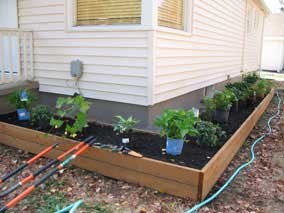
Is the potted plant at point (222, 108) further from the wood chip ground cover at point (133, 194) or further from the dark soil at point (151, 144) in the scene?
the wood chip ground cover at point (133, 194)

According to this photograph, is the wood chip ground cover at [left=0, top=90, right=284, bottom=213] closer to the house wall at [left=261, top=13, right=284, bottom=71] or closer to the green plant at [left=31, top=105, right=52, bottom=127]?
the green plant at [left=31, top=105, right=52, bottom=127]

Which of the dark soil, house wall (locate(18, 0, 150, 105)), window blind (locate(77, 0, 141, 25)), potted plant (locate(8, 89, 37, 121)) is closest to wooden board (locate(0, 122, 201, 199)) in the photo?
the dark soil

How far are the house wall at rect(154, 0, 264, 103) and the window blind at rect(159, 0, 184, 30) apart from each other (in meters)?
0.20

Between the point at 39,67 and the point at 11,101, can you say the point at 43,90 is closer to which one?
the point at 39,67

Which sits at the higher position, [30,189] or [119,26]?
[119,26]

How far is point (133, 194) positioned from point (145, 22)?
2.29m

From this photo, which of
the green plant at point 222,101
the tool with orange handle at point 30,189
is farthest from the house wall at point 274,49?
the tool with orange handle at point 30,189

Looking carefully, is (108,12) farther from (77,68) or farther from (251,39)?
(251,39)

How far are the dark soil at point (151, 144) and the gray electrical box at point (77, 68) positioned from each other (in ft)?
2.77

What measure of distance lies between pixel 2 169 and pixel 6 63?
2.94 meters

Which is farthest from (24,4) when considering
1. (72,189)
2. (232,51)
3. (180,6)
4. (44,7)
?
(232,51)

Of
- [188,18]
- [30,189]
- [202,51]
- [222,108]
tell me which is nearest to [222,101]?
[222,108]

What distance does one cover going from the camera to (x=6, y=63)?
586 centimetres

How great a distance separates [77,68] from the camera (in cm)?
471
